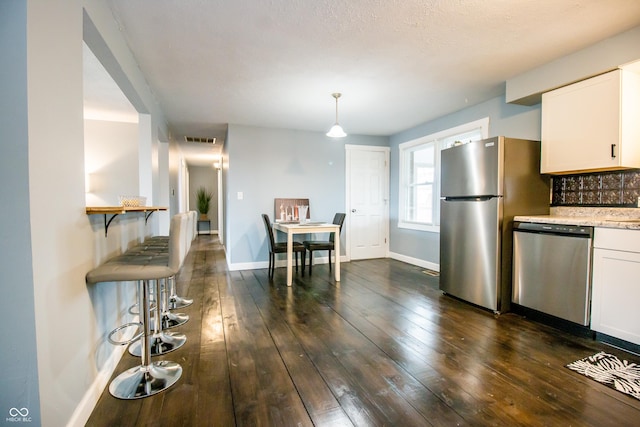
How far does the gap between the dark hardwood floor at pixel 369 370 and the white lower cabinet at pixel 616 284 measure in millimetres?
173

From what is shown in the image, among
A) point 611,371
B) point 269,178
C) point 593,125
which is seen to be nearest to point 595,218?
point 593,125

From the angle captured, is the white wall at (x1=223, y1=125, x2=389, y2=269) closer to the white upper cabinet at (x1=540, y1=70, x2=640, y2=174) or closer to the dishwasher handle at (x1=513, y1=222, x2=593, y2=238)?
the dishwasher handle at (x1=513, y1=222, x2=593, y2=238)

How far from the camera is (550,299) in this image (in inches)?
102

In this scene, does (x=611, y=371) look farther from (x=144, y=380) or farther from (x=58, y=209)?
(x=58, y=209)

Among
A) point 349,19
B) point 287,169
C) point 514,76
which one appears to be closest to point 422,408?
point 349,19

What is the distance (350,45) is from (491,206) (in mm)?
1955

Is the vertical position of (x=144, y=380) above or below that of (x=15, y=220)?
below

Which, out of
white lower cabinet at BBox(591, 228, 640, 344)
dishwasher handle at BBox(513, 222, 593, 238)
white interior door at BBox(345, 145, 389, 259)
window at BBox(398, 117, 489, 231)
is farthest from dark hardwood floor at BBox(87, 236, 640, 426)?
white interior door at BBox(345, 145, 389, 259)

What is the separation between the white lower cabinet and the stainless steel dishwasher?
0.17 ft

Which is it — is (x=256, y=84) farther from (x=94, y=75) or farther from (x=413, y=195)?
(x=413, y=195)

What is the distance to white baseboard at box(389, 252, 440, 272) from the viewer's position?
4.66 m

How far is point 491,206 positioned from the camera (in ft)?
9.61

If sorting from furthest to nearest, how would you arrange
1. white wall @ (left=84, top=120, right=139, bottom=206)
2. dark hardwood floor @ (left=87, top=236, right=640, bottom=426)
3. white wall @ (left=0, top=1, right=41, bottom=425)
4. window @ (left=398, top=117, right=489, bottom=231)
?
1. window @ (left=398, top=117, right=489, bottom=231)
2. white wall @ (left=84, top=120, right=139, bottom=206)
3. dark hardwood floor @ (left=87, top=236, right=640, bottom=426)
4. white wall @ (left=0, top=1, right=41, bottom=425)

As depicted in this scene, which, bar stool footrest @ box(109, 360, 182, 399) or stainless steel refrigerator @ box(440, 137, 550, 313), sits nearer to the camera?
bar stool footrest @ box(109, 360, 182, 399)
